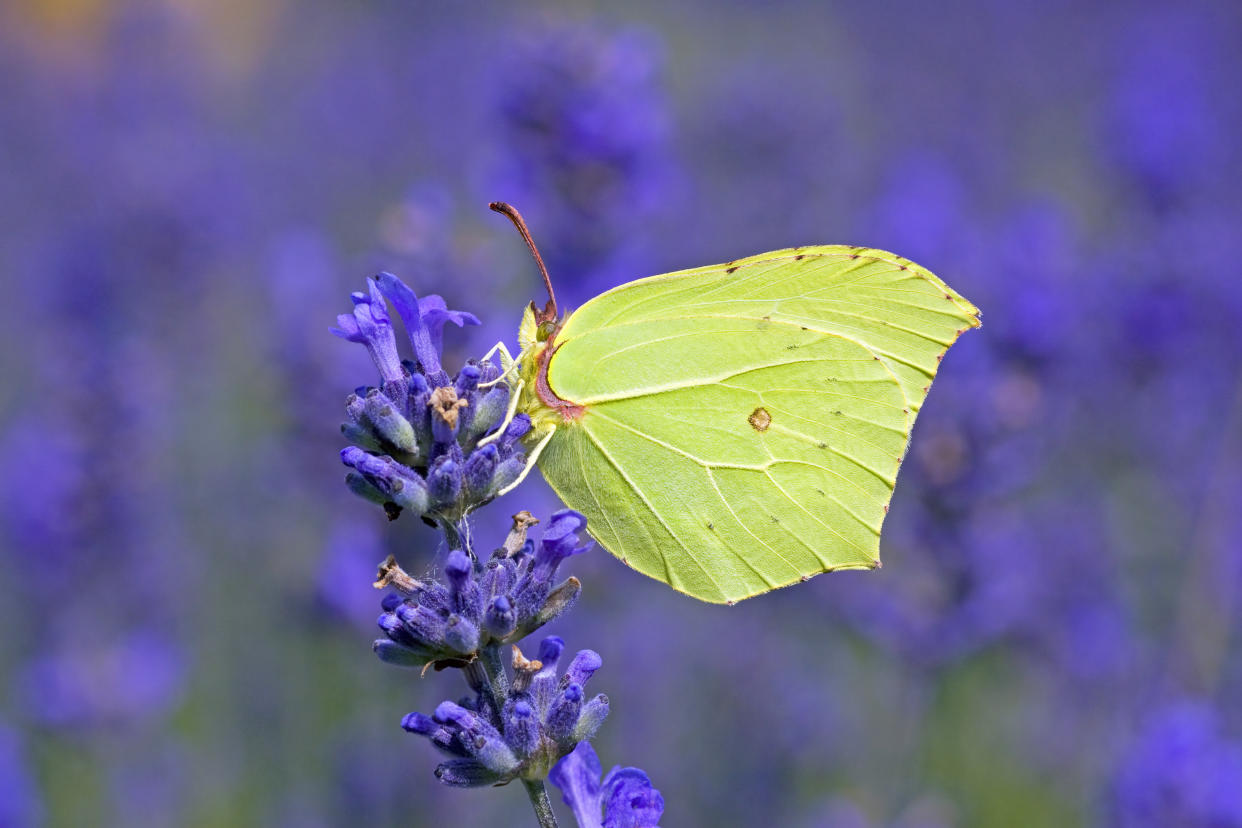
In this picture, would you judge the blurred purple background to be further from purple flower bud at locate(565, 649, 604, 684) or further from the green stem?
the green stem

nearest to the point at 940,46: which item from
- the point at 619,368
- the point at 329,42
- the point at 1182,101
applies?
the point at 329,42

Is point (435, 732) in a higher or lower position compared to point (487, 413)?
lower

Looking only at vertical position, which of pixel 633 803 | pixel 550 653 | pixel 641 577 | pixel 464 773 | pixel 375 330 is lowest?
pixel 633 803

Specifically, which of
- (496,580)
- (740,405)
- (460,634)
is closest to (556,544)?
(496,580)

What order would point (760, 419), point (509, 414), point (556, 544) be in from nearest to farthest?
point (556, 544)
point (509, 414)
point (760, 419)

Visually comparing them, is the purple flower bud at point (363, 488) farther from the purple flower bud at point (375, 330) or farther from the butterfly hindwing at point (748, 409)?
the butterfly hindwing at point (748, 409)

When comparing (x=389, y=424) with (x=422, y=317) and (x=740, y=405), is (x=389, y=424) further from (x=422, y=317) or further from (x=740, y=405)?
(x=740, y=405)

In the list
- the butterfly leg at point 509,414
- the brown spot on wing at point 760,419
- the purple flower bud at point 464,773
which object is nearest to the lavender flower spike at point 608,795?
the purple flower bud at point 464,773
